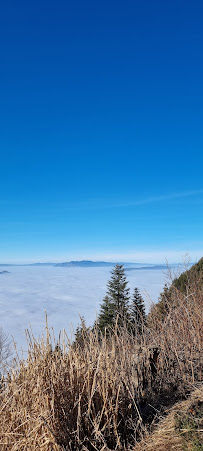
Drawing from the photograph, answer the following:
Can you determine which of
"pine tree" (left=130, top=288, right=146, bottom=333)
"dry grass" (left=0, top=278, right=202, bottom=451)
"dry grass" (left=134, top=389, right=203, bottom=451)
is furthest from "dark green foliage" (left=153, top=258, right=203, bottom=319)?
"dry grass" (left=134, top=389, right=203, bottom=451)

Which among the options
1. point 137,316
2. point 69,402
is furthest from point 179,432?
point 137,316

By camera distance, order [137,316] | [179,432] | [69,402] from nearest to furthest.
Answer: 1. [179,432]
2. [69,402]
3. [137,316]

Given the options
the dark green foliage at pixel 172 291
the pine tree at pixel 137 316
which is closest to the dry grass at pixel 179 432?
the pine tree at pixel 137 316

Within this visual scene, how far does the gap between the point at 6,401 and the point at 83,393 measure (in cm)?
77

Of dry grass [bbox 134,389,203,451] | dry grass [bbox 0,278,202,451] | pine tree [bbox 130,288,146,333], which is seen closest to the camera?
dry grass [bbox 134,389,203,451]

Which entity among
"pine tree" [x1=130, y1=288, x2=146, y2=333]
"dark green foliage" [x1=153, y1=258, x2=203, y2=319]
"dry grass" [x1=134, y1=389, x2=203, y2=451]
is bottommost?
"dry grass" [x1=134, y1=389, x2=203, y2=451]

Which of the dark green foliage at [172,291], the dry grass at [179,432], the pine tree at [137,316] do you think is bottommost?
the dry grass at [179,432]

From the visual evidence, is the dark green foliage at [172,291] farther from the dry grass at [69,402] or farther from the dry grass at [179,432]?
the dry grass at [179,432]

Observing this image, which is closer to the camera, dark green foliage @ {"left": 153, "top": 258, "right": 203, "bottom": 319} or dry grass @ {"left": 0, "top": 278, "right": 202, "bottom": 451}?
dry grass @ {"left": 0, "top": 278, "right": 202, "bottom": 451}

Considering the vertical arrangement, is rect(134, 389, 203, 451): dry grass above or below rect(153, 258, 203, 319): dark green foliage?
below

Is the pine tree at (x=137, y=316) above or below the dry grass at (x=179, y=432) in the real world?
above

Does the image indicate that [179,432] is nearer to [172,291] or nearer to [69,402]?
[69,402]

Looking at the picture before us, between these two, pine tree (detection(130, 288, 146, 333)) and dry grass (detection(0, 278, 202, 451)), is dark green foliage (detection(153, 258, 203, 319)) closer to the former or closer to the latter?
pine tree (detection(130, 288, 146, 333))

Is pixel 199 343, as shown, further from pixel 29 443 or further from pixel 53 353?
pixel 29 443
